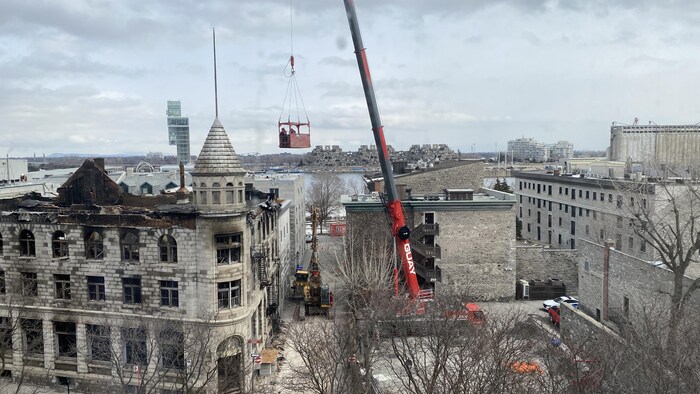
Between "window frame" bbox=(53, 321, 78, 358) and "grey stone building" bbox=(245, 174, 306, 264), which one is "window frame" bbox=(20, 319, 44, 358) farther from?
"grey stone building" bbox=(245, 174, 306, 264)

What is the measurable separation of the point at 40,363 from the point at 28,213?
7935mm

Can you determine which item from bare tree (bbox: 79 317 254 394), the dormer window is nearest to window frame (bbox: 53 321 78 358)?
bare tree (bbox: 79 317 254 394)

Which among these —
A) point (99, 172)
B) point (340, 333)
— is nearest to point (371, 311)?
point (340, 333)

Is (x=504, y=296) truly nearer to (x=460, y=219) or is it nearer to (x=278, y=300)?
(x=460, y=219)

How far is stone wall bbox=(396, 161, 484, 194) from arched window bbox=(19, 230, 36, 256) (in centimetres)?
3050

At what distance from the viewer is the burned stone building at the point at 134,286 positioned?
26.0 metres

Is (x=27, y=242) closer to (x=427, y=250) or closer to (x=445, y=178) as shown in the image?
(x=427, y=250)

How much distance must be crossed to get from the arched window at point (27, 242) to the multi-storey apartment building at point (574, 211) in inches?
1548

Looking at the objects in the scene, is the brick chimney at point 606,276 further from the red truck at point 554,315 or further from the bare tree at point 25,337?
the bare tree at point 25,337

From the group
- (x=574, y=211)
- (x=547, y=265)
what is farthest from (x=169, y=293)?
(x=574, y=211)

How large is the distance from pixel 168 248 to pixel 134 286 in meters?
2.69

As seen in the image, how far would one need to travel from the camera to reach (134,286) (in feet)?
88.0

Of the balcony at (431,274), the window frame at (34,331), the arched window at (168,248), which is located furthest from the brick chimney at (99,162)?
the balcony at (431,274)

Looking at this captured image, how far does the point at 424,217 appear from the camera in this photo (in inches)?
1590
